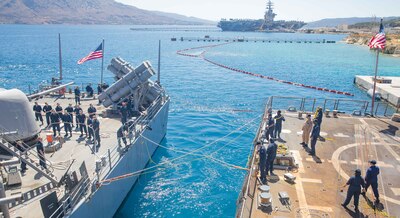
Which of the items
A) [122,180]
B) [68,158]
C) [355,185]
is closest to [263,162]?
[355,185]

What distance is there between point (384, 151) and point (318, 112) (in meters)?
4.29

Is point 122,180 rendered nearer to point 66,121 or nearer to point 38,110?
point 66,121

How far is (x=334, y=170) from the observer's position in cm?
1467

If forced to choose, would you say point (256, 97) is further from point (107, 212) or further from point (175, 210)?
point (107, 212)

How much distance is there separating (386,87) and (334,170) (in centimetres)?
3615

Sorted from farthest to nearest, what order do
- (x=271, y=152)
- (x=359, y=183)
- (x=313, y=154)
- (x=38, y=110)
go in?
(x=38, y=110) → (x=313, y=154) → (x=271, y=152) → (x=359, y=183)

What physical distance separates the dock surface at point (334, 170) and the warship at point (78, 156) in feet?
21.6

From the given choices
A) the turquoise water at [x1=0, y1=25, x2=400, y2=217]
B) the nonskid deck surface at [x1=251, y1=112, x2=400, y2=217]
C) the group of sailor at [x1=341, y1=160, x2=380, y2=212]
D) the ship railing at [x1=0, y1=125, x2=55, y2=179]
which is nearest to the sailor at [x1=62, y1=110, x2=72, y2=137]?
the ship railing at [x1=0, y1=125, x2=55, y2=179]

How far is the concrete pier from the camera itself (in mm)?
38641

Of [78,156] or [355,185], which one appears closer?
[355,185]

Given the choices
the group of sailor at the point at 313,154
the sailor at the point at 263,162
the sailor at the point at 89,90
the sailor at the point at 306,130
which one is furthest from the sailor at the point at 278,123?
the sailor at the point at 89,90

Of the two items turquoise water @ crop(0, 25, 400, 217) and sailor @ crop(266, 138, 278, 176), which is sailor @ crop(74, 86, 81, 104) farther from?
sailor @ crop(266, 138, 278, 176)

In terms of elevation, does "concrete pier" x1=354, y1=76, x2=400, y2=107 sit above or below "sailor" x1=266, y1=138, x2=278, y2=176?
above

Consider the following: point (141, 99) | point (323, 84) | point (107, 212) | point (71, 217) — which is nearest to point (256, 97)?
point (323, 84)
